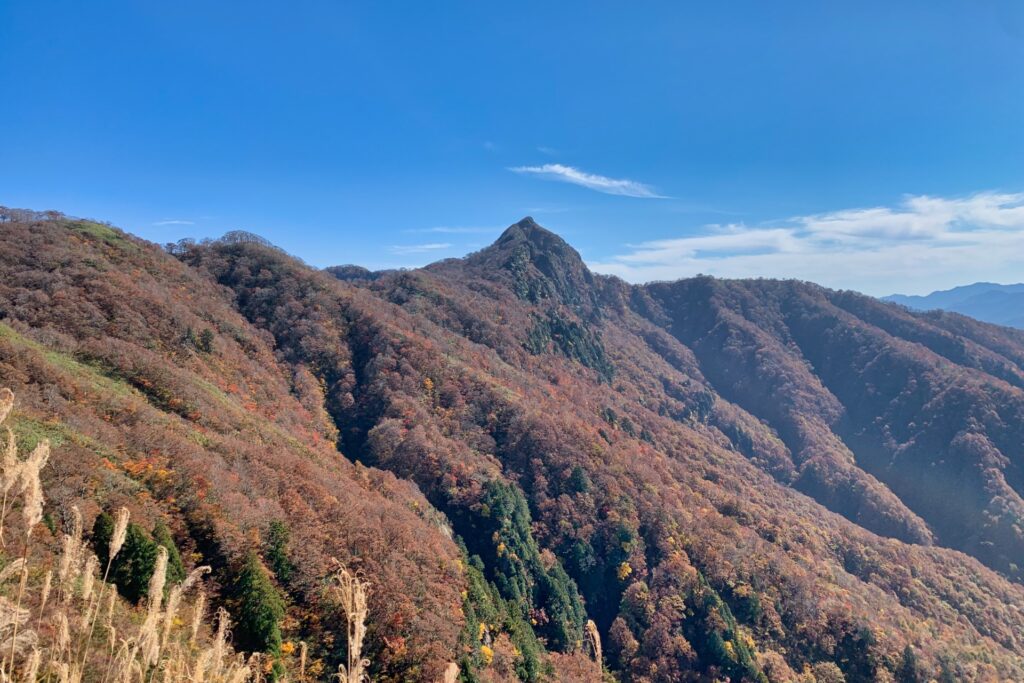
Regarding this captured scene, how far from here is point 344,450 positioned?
7325 centimetres

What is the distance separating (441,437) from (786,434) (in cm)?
17481

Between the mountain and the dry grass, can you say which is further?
the mountain

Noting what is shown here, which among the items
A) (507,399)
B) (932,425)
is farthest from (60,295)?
(932,425)

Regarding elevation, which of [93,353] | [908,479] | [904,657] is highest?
[93,353]

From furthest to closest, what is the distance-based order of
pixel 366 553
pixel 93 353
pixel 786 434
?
pixel 786 434 < pixel 93 353 < pixel 366 553

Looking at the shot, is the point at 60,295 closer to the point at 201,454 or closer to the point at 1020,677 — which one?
the point at 201,454

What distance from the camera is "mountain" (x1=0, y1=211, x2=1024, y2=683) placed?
2809 cm

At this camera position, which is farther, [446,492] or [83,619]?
[446,492]

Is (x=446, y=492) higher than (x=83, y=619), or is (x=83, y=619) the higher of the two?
(x=83, y=619)

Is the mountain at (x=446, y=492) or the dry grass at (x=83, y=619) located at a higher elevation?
the dry grass at (x=83, y=619)

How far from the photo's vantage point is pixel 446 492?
218 ft

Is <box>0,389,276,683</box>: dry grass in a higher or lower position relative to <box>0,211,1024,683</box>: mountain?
higher

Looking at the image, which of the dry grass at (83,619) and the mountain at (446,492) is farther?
the mountain at (446,492)

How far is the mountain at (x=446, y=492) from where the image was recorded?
92.2 feet
